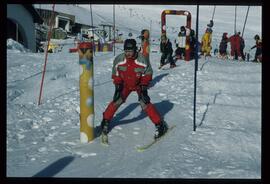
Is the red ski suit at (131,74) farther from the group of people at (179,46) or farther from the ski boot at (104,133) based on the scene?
the group of people at (179,46)

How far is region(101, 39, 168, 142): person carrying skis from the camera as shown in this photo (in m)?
6.26

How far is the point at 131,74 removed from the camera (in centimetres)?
632

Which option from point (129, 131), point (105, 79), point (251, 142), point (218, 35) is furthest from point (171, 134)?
point (218, 35)

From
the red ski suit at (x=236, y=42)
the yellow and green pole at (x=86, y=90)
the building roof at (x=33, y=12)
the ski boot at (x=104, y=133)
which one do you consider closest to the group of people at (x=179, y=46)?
the red ski suit at (x=236, y=42)

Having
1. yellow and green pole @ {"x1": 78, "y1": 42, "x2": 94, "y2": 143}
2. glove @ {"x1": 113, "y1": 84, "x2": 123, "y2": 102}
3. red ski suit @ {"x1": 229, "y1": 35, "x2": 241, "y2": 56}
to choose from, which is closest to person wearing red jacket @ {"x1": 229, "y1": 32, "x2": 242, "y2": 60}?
red ski suit @ {"x1": 229, "y1": 35, "x2": 241, "y2": 56}

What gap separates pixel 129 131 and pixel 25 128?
5.85ft

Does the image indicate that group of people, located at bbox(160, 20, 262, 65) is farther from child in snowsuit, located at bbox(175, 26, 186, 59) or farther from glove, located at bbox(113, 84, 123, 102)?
glove, located at bbox(113, 84, 123, 102)

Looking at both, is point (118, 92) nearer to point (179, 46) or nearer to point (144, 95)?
point (144, 95)

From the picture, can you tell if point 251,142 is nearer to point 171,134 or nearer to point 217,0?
point 171,134

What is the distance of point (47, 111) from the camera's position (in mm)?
8109

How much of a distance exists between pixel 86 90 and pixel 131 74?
0.75m

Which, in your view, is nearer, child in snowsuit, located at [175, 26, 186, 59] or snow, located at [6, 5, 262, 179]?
snow, located at [6, 5, 262, 179]

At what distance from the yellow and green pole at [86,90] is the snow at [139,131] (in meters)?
0.20
